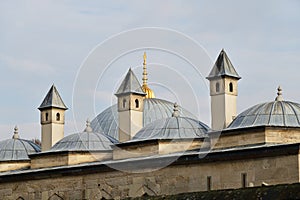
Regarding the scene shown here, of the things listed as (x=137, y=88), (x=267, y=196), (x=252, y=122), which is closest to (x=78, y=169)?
(x=137, y=88)

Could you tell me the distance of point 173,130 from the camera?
33.8m

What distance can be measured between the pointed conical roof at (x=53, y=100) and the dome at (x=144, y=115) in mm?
3419

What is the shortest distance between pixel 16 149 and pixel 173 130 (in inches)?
394

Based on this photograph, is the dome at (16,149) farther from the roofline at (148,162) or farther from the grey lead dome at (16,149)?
the roofline at (148,162)

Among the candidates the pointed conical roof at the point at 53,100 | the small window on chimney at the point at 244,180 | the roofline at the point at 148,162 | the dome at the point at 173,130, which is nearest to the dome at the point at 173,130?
the dome at the point at 173,130

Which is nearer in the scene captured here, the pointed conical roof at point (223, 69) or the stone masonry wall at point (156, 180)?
the stone masonry wall at point (156, 180)

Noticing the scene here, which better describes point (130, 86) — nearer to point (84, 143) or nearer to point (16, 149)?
point (84, 143)

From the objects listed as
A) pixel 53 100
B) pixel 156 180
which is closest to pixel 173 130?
pixel 156 180

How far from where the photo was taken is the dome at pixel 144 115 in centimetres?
4335

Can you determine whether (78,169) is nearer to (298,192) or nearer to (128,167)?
(128,167)

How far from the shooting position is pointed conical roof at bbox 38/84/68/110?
1604 inches

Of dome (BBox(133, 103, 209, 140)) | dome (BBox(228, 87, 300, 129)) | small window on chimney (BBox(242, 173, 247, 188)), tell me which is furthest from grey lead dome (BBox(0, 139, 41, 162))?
small window on chimney (BBox(242, 173, 247, 188))

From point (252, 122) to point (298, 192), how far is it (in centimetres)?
1161

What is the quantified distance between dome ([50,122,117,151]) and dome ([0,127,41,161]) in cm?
360
